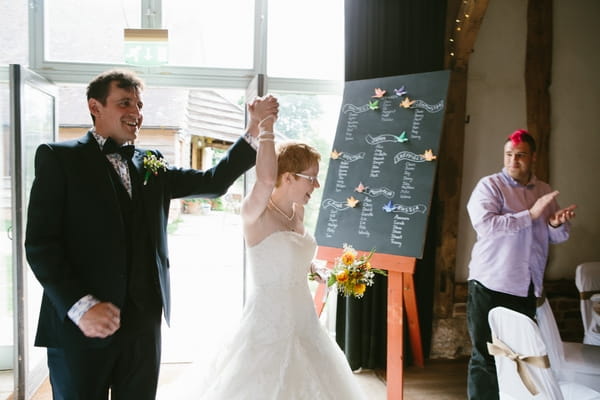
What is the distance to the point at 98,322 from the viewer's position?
4.72 feet

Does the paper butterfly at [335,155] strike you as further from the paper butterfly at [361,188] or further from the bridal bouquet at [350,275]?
the bridal bouquet at [350,275]

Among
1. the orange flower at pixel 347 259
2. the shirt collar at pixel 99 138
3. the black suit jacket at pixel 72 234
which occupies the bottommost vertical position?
the orange flower at pixel 347 259

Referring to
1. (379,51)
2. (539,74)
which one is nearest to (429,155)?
(379,51)

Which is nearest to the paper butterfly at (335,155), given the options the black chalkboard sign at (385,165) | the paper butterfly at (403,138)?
the black chalkboard sign at (385,165)

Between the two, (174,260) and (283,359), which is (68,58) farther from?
(283,359)

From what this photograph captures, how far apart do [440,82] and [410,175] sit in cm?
63

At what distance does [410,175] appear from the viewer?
289cm

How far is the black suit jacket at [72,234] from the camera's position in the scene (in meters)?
1.48

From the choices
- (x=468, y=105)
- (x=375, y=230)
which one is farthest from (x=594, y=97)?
(x=375, y=230)

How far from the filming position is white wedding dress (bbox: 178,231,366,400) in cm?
176

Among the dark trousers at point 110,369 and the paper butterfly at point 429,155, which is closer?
the dark trousers at point 110,369

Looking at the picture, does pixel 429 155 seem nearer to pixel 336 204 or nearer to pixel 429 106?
pixel 429 106

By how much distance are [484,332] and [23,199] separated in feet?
9.88

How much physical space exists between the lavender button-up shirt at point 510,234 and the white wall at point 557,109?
866mm
